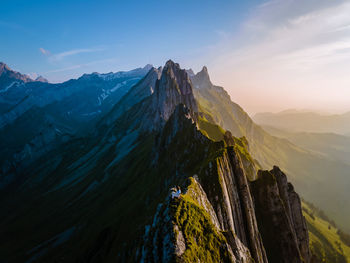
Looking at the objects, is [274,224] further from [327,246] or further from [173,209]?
[327,246]

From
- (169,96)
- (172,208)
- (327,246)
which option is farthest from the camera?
(327,246)

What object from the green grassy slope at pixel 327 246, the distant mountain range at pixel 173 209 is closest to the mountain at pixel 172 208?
the distant mountain range at pixel 173 209

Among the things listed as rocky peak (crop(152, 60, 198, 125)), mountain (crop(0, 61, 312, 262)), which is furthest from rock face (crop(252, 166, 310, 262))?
rocky peak (crop(152, 60, 198, 125))

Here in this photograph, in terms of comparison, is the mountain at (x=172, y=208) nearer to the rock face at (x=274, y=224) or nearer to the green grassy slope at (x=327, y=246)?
the rock face at (x=274, y=224)

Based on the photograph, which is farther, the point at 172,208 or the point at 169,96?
the point at 169,96

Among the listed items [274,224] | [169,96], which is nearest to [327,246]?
[274,224]

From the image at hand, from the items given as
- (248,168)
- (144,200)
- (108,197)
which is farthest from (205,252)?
(108,197)

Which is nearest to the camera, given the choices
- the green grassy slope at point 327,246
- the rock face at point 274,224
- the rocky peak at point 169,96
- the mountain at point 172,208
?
the mountain at point 172,208

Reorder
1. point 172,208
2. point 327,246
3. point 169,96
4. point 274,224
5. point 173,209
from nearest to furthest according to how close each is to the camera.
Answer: point 173,209
point 172,208
point 274,224
point 169,96
point 327,246

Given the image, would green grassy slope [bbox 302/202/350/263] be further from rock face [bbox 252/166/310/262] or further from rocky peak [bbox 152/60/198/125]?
rocky peak [bbox 152/60/198/125]
